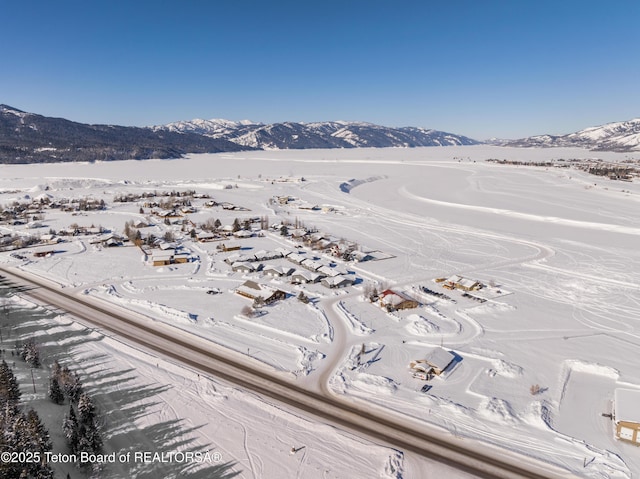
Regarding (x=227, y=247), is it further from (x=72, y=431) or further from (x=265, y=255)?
(x=72, y=431)

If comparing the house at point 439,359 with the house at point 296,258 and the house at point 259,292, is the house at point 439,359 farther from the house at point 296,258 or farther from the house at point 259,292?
the house at point 296,258

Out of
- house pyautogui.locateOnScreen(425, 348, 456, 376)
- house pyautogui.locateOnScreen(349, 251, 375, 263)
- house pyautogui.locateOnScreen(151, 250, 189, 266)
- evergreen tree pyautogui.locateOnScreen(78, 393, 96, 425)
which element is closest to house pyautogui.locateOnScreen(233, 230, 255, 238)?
house pyautogui.locateOnScreen(151, 250, 189, 266)

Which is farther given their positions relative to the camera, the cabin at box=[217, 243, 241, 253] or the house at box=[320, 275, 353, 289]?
the cabin at box=[217, 243, 241, 253]

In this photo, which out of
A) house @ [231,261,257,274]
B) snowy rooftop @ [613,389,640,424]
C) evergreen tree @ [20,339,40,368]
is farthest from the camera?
house @ [231,261,257,274]

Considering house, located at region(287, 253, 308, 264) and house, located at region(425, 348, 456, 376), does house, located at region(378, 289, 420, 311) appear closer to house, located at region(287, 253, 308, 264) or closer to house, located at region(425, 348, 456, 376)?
house, located at region(425, 348, 456, 376)

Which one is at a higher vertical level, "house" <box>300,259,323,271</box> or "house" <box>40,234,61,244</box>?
"house" <box>300,259,323,271</box>

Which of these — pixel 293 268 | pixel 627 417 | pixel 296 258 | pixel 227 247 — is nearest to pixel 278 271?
pixel 293 268

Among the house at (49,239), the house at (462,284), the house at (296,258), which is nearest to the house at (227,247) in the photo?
the house at (296,258)
